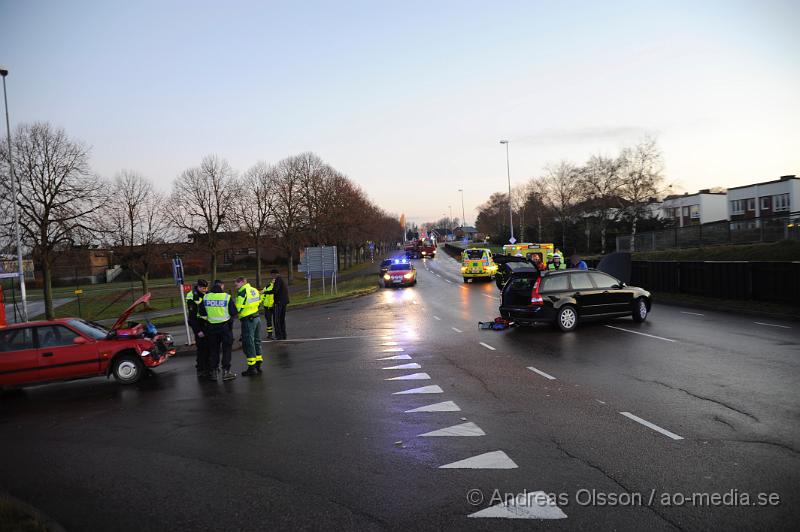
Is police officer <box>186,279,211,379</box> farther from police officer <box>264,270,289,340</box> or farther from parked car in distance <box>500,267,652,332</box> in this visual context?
parked car in distance <box>500,267,652,332</box>

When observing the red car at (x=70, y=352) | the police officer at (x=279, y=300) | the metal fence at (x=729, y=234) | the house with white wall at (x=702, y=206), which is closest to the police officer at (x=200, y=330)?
the red car at (x=70, y=352)

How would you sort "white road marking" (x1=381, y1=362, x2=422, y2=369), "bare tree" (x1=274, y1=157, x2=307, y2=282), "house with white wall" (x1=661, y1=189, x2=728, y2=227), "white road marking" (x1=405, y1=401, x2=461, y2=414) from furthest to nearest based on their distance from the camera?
"house with white wall" (x1=661, y1=189, x2=728, y2=227), "bare tree" (x1=274, y1=157, x2=307, y2=282), "white road marking" (x1=381, y1=362, x2=422, y2=369), "white road marking" (x1=405, y1=401, x2=461, y2=414)

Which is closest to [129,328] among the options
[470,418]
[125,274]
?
[470,418]

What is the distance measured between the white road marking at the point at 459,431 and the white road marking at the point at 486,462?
0.71 metres

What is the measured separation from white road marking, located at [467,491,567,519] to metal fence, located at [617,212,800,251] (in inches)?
1088

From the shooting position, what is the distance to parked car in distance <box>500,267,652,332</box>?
13.9m

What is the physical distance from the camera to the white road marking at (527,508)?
4.17 metres

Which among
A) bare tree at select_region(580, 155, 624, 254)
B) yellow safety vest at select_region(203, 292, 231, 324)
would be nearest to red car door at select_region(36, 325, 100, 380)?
yellow safety vest at select_region(203, 292, 231, 324)

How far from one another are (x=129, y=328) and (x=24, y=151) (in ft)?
82.4

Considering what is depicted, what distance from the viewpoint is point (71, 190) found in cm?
3045

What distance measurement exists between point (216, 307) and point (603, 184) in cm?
4944

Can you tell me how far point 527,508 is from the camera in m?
4.30

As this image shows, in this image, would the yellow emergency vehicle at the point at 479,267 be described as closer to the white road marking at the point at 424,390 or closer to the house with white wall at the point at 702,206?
the white road marking at the point at 424,390

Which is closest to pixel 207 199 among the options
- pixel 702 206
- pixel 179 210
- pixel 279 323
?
pixel 179 210
